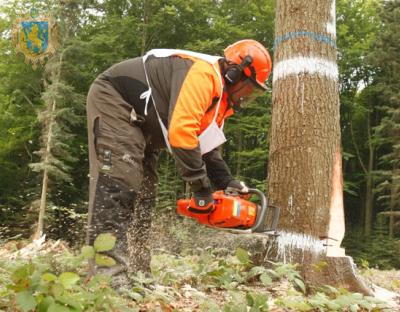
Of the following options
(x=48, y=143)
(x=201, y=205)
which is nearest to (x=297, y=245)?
(x=201, y=205)

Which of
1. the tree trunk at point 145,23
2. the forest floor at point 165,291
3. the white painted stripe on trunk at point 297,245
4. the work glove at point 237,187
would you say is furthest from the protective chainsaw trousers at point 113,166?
the tree trunk at point 145,23

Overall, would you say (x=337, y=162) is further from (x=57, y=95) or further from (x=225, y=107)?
(x=57, y=95)

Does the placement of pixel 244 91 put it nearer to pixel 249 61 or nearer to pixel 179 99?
pixel 249 61

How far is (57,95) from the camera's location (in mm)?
16922

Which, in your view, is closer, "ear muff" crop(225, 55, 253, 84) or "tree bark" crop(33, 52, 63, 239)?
"ear muff" crop(225, 55, 253, 84)

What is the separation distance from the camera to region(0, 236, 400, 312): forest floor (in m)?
1.68

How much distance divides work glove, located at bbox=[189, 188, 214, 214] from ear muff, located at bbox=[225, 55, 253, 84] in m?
0.84

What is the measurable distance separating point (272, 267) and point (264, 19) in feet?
62.3

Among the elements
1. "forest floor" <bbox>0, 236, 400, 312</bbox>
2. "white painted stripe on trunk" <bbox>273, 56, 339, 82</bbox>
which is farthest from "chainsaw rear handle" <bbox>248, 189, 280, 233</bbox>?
"white painted stripe on trunk" <bbox>273, 56, 339, 82</bbox>

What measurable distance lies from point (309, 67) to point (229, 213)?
58.1 inches

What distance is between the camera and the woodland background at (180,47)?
17484 millimetres

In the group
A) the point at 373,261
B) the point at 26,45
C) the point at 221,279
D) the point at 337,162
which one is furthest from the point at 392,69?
the point at 221,279

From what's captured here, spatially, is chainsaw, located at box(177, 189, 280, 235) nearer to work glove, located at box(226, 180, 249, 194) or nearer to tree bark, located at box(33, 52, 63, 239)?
work glove, located at box(226, 180, 249, 194)

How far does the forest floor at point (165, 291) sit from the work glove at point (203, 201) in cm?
39
